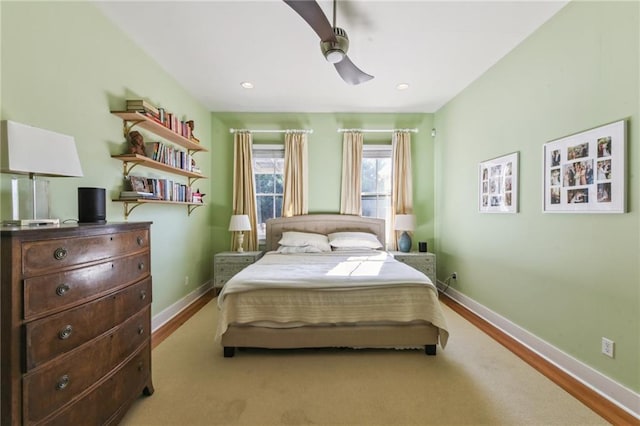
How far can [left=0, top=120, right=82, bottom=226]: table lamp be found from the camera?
1358mm

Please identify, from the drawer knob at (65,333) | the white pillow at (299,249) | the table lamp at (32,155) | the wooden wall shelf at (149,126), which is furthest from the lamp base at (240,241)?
the drawer knob at (65,333)

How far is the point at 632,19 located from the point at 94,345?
144 inches

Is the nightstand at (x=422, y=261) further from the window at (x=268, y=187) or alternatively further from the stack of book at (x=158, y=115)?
the stack of book at (x=158, y=115)

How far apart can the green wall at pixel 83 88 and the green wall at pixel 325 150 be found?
47.7 inches

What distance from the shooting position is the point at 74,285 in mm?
1276

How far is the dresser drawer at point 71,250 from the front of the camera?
1.11 meters

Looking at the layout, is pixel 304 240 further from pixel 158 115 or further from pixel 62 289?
pixel 62 289

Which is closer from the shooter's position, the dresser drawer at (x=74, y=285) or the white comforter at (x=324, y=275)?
the dresser drawer at (x=74, y=285)

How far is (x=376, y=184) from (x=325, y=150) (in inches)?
40.4

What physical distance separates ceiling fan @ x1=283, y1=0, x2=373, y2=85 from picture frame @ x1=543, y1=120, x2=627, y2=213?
1735mm

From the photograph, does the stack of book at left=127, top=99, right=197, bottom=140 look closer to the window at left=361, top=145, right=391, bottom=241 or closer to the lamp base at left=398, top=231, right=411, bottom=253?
the window at left=361, top=145, right=391, bottom=241

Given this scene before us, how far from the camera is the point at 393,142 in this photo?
4414mm

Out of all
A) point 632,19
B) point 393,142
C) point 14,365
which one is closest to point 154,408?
point 14,365

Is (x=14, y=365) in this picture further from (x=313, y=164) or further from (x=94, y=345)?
(x=313, y=164)
